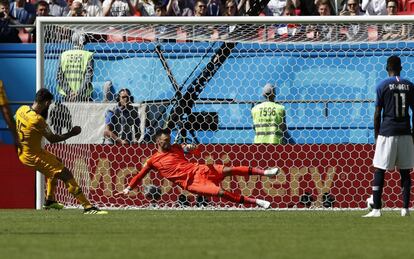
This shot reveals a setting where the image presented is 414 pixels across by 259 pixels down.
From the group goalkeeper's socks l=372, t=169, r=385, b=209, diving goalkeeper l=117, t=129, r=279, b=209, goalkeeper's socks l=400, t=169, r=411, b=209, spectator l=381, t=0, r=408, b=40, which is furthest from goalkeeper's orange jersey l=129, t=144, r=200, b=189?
spectator l=381, t=0, r=408, b=40

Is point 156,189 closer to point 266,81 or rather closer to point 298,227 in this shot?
point 266,81

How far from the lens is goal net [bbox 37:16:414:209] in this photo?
61.6 feet

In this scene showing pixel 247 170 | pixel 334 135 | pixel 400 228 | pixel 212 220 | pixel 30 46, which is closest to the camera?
pixel 400 228

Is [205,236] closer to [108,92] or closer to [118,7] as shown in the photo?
[108,92]

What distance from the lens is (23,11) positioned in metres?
22.2

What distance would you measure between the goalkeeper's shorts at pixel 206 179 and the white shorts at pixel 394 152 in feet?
10.0

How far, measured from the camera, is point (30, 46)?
67.6 ft

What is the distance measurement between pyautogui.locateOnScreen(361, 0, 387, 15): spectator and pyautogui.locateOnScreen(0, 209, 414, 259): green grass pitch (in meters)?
6.04

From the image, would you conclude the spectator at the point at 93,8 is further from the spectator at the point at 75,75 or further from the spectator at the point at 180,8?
the spectator at the point at 75,75

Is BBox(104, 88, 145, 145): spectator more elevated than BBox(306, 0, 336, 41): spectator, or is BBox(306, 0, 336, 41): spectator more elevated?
BBox(306, 0, 336, 41): spectator

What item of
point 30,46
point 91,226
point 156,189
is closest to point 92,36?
point 30,46

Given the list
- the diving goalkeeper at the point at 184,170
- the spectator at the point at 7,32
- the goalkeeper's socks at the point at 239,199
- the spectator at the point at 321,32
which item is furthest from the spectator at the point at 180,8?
the goalkeeper's socks at the point at 239,199

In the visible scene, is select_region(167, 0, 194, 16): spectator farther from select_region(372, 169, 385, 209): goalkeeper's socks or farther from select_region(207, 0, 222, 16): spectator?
select_region(372, 169, 385, 209): goalkeeper's socks

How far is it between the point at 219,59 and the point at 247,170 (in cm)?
285
